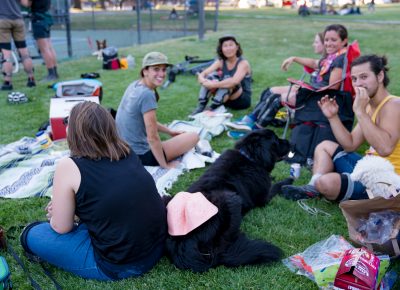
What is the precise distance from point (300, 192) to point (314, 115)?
1.23 metres

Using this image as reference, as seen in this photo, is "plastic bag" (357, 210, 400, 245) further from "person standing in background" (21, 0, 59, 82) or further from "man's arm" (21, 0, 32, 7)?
"man's arm" (21, 0, 32, 7)

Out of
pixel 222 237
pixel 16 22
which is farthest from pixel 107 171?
pixel 16 22

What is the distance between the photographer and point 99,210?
2.51m

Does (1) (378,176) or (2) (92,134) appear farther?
(1) (378,176)

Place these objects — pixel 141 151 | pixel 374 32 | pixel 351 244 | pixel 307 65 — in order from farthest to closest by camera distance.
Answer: pixel 374 32, pixel 307 65, pixel 141 151, pixel 351 244

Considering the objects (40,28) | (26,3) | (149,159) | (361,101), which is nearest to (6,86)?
(40,28)

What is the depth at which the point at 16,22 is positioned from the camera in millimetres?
7656

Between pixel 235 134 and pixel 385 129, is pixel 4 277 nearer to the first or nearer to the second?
pixel 385 129

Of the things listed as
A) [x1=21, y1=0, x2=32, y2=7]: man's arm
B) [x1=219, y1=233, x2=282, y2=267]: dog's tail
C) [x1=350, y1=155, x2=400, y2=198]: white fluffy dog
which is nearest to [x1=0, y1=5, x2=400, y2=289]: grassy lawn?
[x1=219, y1=233, x2=282, y2=267]: dog's tail

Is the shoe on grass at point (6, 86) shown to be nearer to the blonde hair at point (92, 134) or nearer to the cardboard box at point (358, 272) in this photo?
the blonde hair at point (92, 134)

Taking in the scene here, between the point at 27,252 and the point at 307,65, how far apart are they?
4.67 metres

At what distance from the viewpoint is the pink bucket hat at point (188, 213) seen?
2785 mm

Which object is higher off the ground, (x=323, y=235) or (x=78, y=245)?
(x=78, y=245)

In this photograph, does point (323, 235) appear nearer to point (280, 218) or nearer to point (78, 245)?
point (280, 218)
